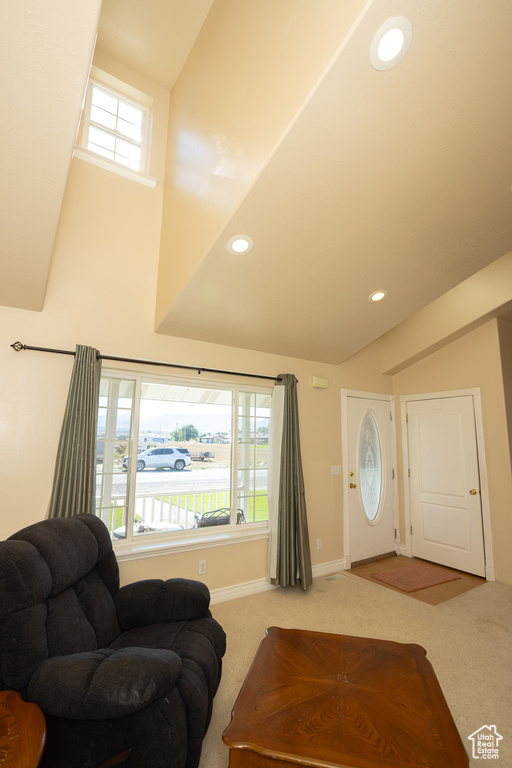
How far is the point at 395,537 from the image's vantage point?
15.5ft

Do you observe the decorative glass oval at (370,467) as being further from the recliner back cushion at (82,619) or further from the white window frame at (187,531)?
the recliner back cushion at (82,619)

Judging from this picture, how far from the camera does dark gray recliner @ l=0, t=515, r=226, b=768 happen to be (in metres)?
1.27

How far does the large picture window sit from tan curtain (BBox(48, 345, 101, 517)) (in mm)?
273

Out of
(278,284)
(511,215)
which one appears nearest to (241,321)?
(278,284)

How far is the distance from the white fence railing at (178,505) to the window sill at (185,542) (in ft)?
0.67

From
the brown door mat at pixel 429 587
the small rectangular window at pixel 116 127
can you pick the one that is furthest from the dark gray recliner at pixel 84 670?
the small rectangular window at pixel 116 127

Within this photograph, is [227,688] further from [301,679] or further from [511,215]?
[511,215]

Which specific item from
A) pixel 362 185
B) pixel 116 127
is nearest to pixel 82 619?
pixel 362 185

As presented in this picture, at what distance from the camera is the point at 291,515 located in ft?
11.7

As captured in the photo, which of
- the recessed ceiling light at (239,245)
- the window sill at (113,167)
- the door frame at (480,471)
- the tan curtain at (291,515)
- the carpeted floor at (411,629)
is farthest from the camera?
the door frame at (480,471)

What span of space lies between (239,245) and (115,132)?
2.21 metres

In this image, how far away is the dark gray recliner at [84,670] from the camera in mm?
1267

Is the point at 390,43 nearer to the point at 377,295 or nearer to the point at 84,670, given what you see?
the point at 377,295

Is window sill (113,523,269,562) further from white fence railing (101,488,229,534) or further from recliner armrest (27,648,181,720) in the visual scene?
recliner armrest (27,648,181,720)
